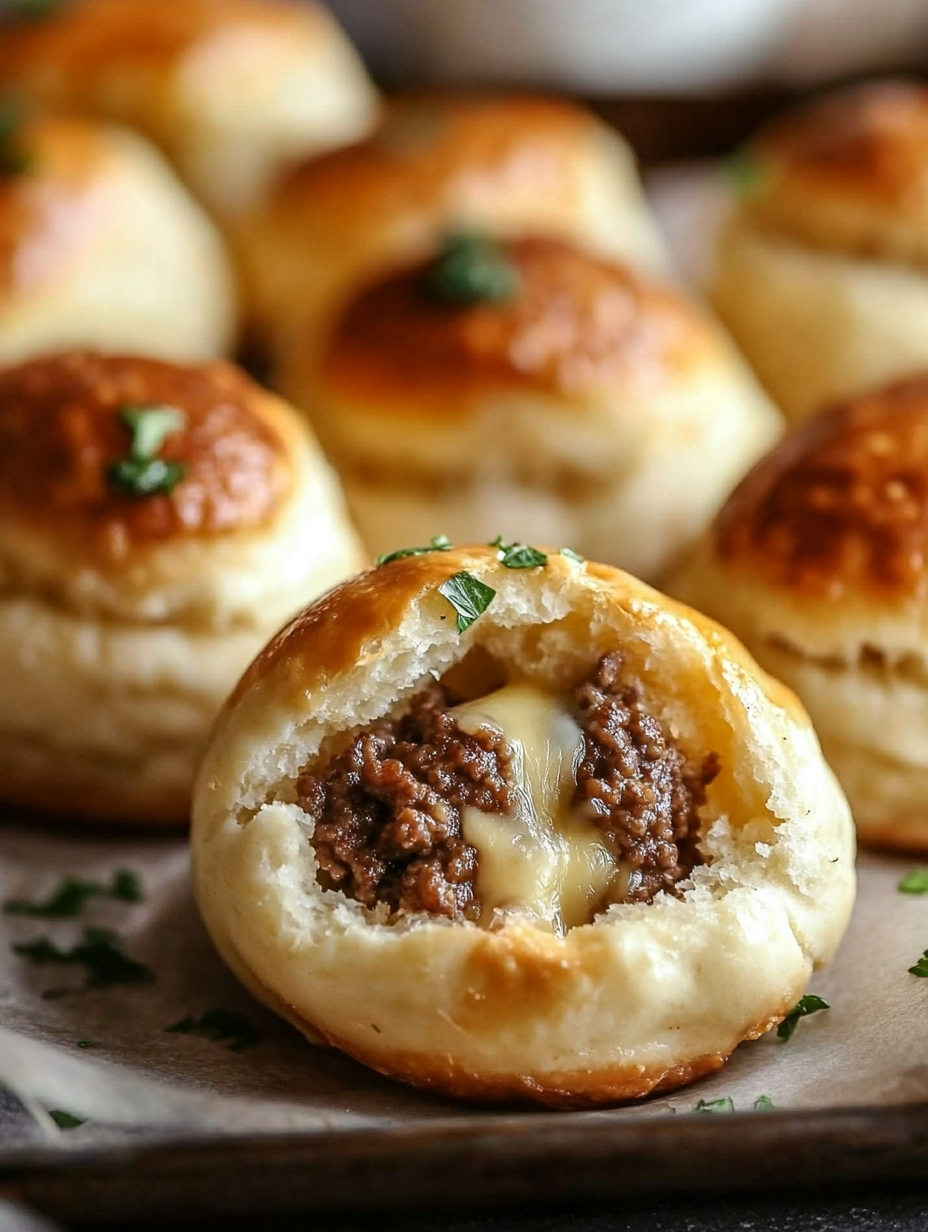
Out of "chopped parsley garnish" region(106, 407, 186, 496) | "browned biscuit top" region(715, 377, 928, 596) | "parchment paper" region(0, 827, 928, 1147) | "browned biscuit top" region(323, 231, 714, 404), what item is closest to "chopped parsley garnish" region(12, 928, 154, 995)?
"parchment paper" region(0, 827, 928, 1147)

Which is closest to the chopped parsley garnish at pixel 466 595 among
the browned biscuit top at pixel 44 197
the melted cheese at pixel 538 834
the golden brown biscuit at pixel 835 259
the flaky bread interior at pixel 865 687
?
the melted cheese at pixel 538 834

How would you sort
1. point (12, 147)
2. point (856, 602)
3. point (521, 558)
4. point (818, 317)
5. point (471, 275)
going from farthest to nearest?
point (12, 147) → point (818, 317) → point (471, 275) → point (856, 602) → point (521, 558)

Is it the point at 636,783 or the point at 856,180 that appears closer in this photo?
the point at 636,783

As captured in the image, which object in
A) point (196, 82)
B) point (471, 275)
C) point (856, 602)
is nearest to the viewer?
point (856, 602)

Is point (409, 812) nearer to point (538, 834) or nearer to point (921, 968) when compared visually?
point (538, 834)

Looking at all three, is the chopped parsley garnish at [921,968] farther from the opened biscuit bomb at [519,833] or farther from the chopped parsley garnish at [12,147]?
the chopped parsley garnish at [12,147]

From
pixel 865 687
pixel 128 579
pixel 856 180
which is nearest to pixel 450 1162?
pixel 865 687

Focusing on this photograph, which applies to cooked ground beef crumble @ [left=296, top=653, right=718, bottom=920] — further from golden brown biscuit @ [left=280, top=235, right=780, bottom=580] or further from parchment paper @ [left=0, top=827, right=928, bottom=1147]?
golden brown biscuit @ [left=280, top=235, right=780, bottom=580]

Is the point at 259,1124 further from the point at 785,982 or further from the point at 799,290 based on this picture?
the point at 799,290
